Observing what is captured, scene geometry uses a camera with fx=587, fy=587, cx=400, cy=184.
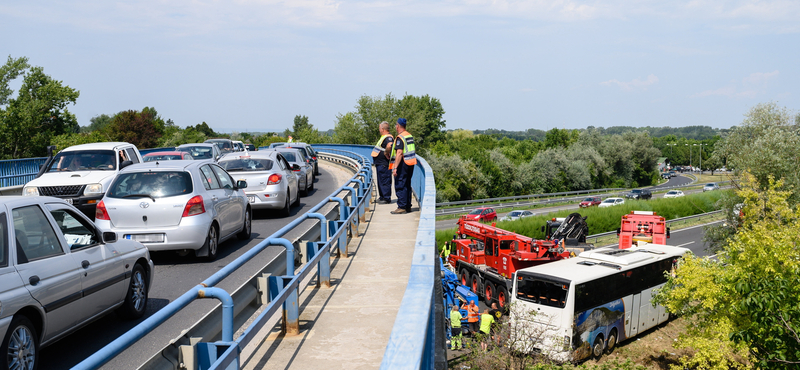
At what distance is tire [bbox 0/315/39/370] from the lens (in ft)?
14.1

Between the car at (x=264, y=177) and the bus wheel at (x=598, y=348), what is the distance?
13218mm

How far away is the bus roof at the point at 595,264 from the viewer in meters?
21.3

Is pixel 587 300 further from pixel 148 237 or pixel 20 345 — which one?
pixel 20 345

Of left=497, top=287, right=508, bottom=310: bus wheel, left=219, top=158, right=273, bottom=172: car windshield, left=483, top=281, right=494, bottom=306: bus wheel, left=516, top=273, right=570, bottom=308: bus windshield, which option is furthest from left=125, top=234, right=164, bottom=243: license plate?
left=483, top=281, right=494, bottom=306: bus wheel

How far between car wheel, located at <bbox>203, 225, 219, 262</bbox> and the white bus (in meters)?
14.1

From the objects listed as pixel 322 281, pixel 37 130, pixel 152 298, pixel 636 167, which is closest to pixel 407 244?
pixel 322 281

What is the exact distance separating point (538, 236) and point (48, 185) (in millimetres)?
42092

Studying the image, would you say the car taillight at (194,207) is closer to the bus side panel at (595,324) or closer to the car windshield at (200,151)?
the car windshield at (200,151)

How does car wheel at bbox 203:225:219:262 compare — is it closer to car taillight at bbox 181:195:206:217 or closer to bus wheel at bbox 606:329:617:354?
car taillight at bbox 181:195:206:217

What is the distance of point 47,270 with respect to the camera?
498 cm

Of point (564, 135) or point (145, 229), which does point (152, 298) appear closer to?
point (145, 229)

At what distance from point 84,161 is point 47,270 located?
10.4 m

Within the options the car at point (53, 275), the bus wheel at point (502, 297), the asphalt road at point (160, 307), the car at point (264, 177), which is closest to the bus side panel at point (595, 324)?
the bus wheel at point (502, 297)

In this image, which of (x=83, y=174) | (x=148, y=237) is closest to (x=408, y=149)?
(x=148, y=237)
